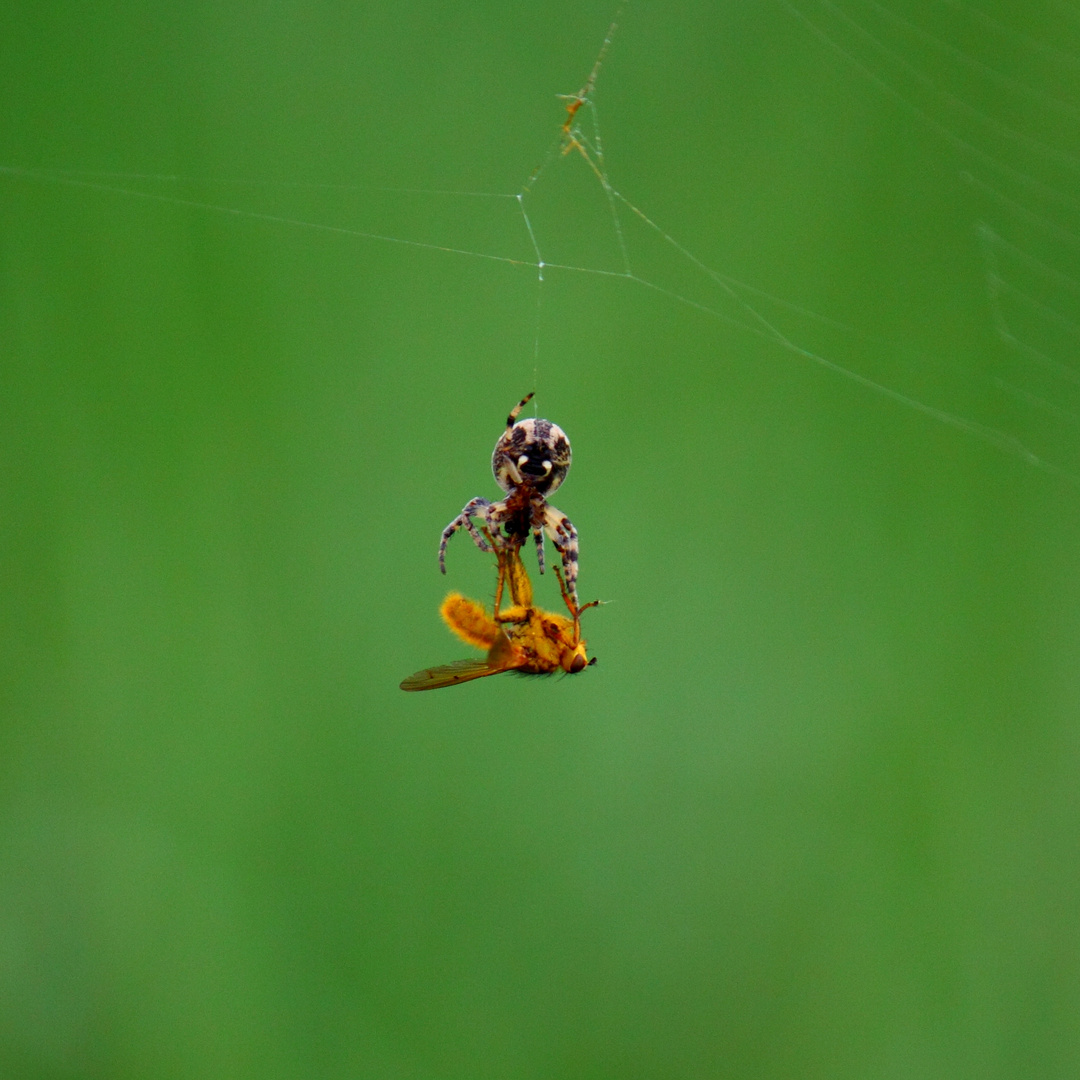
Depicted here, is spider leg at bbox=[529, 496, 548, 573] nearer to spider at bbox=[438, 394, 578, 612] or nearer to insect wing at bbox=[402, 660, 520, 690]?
spider at bbox=[438, 394, 578, 612]

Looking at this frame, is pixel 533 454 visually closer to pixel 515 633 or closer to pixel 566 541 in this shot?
pixel 566 541

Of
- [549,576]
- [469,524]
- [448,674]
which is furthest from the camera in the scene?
[549,576]

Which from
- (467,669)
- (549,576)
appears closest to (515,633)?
(467,669)

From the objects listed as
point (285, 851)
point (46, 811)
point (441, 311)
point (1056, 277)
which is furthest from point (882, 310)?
point (46, 811)

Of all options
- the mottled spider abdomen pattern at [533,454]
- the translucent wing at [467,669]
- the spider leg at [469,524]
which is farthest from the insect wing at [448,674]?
the mottled spider abdomen pattern at [533,454]

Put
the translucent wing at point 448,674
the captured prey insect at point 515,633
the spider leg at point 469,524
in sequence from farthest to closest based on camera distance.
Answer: the spider leg at point 469,524, the captured prey insect at point 515,633, the translucent wing at point 448,674

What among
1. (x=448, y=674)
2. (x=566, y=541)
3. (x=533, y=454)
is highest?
(x=533, y=454)

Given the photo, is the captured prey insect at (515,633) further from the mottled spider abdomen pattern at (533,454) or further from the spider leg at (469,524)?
the mottled spider abdomen pattern at (533,454)

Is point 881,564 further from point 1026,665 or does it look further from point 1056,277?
point 1056,277
